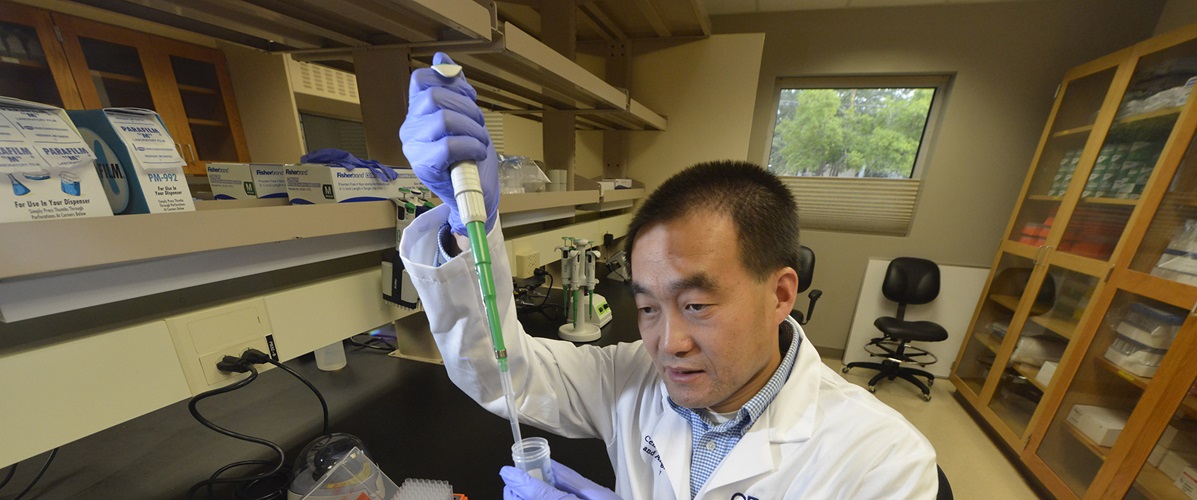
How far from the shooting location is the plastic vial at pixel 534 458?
2.05 ft

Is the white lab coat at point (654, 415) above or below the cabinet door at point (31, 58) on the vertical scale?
below

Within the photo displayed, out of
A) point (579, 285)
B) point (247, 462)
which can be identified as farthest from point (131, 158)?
point (579, 285)

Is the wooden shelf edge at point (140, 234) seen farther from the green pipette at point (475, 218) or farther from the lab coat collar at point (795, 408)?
the lab coat collar at point (795, 408)

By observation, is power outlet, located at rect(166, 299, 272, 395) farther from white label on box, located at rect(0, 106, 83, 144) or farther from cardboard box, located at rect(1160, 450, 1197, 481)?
cardboard box, located at rect(1160, 450, 1197, 481)

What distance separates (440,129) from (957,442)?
11.1 feet

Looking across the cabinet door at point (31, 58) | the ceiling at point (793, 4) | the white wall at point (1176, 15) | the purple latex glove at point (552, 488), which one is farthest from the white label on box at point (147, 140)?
the white wall at point (1176, 15)

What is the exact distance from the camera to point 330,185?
708 mm

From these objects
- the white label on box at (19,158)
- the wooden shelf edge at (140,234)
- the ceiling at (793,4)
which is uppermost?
the ceiling at (793,4)

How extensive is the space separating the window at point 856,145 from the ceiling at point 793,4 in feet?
1.53

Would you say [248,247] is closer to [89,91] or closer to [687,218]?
[687,218]

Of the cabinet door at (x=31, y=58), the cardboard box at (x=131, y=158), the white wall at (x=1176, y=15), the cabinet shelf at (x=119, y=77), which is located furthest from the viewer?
the white wall at (x=1176, y=15)

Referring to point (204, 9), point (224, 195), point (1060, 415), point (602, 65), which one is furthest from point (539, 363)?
point (1060, 415)

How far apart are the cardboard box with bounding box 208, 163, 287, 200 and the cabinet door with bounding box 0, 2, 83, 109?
2184 mm

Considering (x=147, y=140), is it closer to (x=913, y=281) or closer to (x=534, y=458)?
(x=534, y=458)
